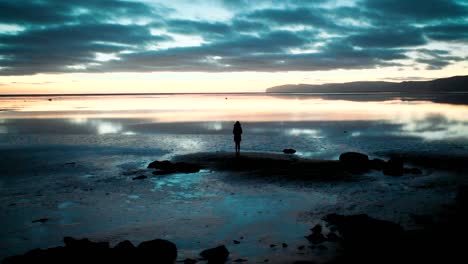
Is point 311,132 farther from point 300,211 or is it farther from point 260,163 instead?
point 300,211

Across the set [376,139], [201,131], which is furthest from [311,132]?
[201,131]

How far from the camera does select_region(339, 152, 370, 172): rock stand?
2439 centimetres

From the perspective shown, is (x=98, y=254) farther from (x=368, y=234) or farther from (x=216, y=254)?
(x=368, y=234)

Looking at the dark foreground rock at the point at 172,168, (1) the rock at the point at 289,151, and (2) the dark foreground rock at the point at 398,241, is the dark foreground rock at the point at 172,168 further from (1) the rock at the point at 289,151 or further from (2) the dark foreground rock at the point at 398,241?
(2) the dark foreground rock at the point at 398,241

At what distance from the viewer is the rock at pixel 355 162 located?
24.4 meters

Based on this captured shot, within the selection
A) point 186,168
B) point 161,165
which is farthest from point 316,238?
point 161,165

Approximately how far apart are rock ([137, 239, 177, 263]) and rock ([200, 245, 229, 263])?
1004 mm

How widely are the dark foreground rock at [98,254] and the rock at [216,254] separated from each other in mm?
1082

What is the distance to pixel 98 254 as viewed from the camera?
10945 millimetres

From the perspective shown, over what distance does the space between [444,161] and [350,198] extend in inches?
502

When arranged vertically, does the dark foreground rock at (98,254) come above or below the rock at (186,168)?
below

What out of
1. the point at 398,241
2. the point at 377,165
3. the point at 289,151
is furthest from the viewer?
the point at 289,151

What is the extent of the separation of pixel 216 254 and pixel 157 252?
1867 millimetres

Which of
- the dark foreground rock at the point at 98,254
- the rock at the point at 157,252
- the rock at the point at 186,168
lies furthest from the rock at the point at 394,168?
the dark foreground rock at the point at 98,254
